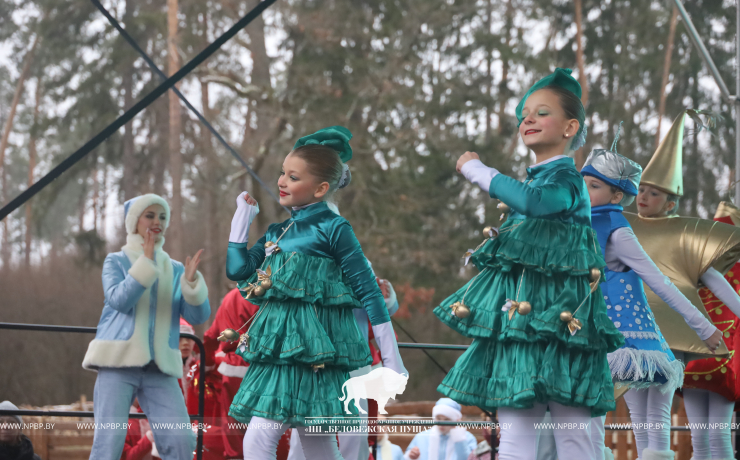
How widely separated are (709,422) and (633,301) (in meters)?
1.32

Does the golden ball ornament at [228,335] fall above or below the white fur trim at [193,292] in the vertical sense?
below

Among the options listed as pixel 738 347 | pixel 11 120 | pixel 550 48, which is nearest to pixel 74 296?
pixel 11 120

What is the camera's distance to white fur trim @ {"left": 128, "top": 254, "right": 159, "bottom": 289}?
373cm

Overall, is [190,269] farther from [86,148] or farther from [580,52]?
[580,52]

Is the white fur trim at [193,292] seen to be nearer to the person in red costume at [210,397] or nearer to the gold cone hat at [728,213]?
the person in red costume at [210,397]

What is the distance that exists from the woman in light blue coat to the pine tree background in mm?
10136

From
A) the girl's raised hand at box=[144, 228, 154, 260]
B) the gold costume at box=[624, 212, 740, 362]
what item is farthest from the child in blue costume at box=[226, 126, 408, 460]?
the gold costume at box=[624, 212, 740, 362]

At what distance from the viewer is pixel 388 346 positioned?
2.86 m

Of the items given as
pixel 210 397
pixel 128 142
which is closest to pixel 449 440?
pixel 210 397

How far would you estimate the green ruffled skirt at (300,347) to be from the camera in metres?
2.74

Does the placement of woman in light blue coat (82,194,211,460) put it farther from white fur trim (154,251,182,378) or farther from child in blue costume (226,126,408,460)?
child in blue costume (226,126,408,460)

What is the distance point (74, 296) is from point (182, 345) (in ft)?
34.8

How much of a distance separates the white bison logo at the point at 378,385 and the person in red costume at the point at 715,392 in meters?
2.04

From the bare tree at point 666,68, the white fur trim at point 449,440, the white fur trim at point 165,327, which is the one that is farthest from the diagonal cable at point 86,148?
the bare tree at point 666,68
